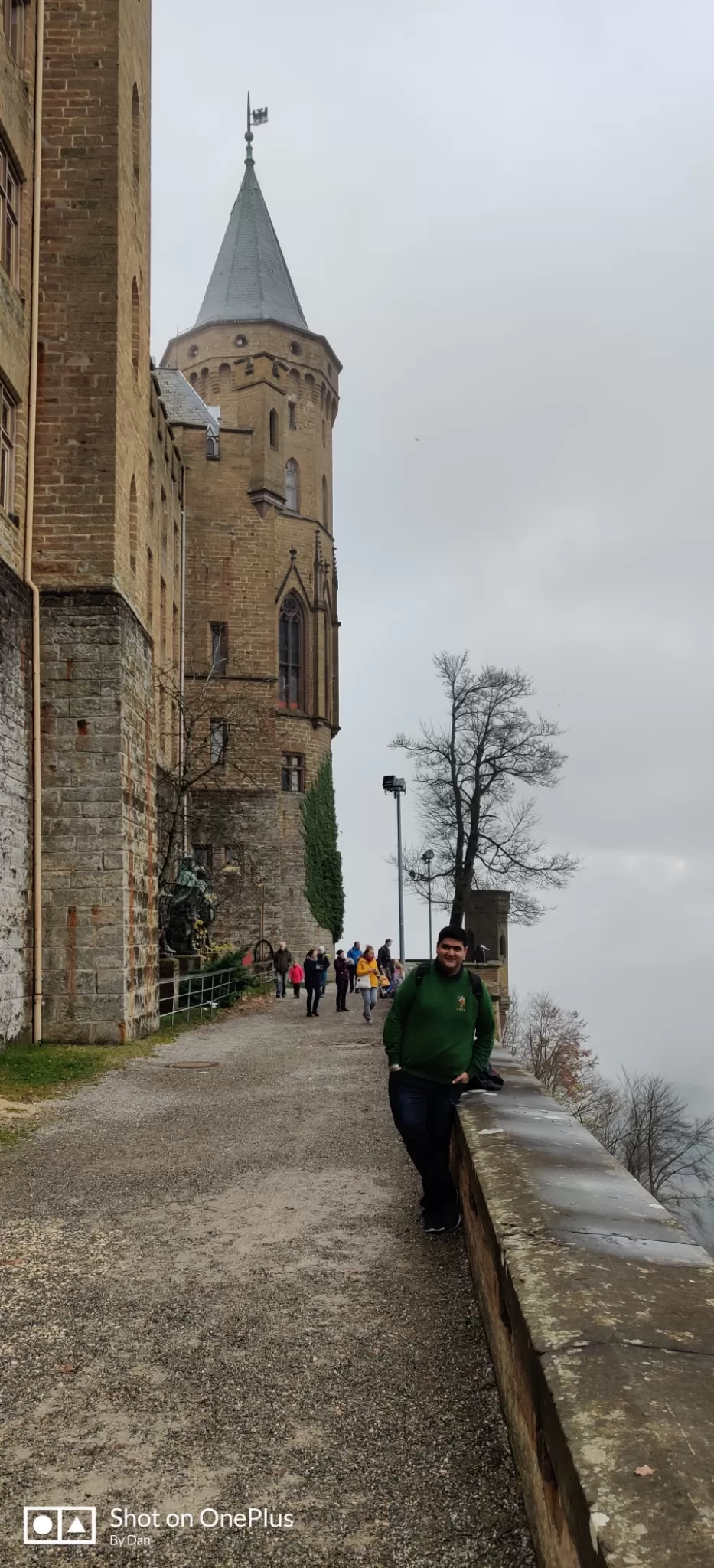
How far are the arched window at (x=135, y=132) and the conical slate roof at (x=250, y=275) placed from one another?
2858cm

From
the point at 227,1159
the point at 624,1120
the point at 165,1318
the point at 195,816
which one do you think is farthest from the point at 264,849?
the point at 165,1318

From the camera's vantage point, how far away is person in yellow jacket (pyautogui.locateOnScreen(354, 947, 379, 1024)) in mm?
21375

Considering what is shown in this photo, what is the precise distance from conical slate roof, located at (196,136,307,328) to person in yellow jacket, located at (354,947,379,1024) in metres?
31.3

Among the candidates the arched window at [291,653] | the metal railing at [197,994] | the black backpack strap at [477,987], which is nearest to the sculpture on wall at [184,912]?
the metal railing at [197,994]

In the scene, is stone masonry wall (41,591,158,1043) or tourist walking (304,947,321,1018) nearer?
stone masonry wall (41,591,158,1043)

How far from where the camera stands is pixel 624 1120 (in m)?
40.9

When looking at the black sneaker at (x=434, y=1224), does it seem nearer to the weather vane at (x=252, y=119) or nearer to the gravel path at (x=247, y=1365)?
the gravel path at (x=247, y=1365)

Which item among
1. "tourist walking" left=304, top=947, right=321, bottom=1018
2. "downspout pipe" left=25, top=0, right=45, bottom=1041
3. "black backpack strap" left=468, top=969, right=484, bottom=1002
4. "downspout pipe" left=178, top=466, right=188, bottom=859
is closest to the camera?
"black backpack strap" left=468, top=969, right=484, bottom=1002

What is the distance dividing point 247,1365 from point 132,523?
46.7 ft

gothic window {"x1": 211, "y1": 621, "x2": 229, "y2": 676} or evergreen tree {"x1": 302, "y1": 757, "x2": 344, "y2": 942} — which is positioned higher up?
gothic window {"x1": 211, "y1": 621, "x2": 229, "y2": 676}

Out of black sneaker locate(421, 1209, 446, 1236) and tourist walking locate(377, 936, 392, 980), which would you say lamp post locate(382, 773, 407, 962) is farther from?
black sneaker locate(421, 1209, 446, 1236)

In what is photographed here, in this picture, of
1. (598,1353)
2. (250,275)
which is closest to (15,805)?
(598,1353)

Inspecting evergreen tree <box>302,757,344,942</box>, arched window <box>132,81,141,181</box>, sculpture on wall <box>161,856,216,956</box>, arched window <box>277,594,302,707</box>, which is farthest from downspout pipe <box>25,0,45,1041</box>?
arched window <box>277,594,302,707</box>

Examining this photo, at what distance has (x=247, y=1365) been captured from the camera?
402 centimetres
